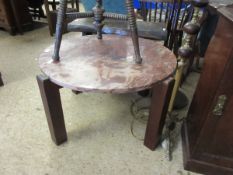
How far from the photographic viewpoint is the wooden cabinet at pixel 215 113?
2.61 ft

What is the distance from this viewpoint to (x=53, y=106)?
40.1 inches

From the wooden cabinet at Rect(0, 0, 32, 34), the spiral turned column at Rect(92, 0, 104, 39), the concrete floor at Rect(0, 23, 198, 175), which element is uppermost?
the spiral turned column at Rect(92, 0, 104, 39)

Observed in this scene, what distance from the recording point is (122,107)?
5.02ft

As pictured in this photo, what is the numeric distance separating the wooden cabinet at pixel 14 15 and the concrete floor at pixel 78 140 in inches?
49.1


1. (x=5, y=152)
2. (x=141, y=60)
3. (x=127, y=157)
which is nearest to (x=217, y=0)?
(x=141, y=60)

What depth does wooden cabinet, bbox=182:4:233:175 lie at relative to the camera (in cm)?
80

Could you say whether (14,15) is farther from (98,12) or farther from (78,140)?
(78,140)

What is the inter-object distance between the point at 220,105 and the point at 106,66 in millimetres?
528

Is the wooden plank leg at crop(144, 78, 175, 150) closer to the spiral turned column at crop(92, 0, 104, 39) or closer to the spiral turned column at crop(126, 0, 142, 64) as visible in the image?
the spiral turned column at crop(126, 0, 142, 64)

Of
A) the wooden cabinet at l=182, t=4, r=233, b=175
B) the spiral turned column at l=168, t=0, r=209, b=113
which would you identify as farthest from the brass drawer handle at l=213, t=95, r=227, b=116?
the spiral turned column at l=168, t=0, r=209, b=113

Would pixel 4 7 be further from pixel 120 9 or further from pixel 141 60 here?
pixel 141 60

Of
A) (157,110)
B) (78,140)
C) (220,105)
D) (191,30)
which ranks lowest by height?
(78,140)

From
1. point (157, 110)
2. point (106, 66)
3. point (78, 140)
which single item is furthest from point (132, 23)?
point (78, 140)

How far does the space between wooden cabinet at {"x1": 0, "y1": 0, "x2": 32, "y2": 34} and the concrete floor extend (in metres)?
1.25
